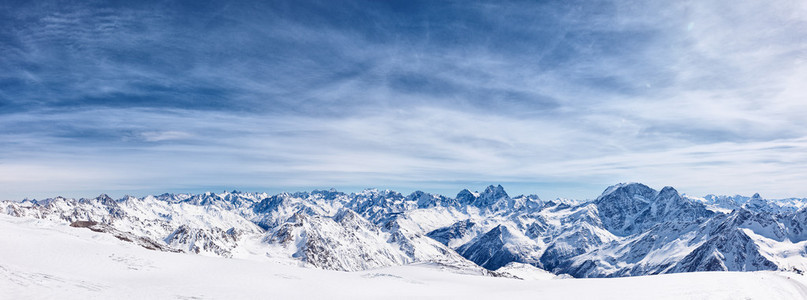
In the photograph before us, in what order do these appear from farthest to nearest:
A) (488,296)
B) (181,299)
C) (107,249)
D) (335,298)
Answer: (107,249) < (488,296) < (335,298) < (181,299)

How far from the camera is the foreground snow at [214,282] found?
30131 mm

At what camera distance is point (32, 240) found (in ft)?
139

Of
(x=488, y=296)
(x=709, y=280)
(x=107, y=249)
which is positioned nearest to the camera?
(x=488, y=296)

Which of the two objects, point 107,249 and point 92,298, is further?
point 107,249

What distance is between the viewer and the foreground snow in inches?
1186

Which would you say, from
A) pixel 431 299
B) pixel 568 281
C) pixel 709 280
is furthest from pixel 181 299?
pixel 709 280

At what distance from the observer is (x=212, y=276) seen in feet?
131

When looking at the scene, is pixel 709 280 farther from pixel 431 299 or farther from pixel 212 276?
pixel 212 276

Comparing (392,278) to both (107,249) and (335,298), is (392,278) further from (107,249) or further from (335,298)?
(107,249)

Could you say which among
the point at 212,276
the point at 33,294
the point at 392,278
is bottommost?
the point at 392,278

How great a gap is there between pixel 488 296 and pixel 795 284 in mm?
41162

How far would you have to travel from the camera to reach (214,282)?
1481 inches

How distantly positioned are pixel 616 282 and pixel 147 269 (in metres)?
53.6

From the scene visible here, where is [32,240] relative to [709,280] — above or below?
above
